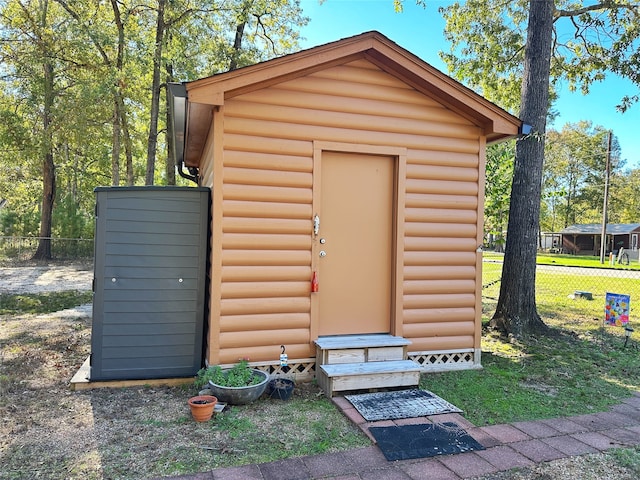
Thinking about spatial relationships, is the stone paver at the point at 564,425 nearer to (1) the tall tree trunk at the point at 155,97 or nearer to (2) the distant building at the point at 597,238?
(1) the tall tree trunk at the point at 155,97

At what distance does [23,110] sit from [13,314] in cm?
1089

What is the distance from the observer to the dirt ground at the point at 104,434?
7.74 ft

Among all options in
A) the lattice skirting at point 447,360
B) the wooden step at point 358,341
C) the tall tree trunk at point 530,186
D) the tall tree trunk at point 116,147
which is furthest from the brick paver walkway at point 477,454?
the tall tree trunk at point 116,147

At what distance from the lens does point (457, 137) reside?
4.39 m

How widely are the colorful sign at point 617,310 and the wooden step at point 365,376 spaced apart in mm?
4186

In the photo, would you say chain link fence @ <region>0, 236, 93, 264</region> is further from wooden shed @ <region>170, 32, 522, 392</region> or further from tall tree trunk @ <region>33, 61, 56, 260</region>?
wooden shed @ <region>170, 32, 522, 392</region>

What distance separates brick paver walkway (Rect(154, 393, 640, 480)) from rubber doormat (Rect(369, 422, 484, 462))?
0.05m

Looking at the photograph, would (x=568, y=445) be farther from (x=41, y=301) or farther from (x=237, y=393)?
(x=41, y=301)

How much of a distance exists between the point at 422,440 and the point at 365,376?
88cm

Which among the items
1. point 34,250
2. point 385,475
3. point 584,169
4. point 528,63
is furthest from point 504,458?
point 584,169

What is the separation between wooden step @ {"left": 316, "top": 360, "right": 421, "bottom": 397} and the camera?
3.50m

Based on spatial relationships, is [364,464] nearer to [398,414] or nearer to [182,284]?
[398,414]

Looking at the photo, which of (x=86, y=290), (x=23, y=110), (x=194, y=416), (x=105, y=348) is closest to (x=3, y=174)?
(x=23, y=110)

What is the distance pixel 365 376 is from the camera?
140 inches
